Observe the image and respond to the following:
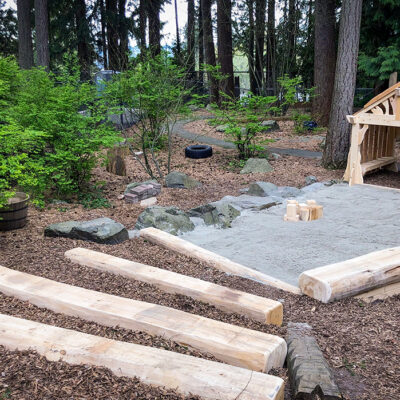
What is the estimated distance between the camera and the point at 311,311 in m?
3.60

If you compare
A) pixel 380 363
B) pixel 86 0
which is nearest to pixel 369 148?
pixel 380 363

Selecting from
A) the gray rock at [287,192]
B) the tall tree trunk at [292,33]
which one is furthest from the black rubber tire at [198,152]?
the tall tree trunk at [292,33]

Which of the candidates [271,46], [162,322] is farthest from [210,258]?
[271,46]

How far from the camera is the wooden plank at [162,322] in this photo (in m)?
2.55

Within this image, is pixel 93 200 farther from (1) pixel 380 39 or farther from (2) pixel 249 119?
(1) pixel 380 39

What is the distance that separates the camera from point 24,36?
1573 centimetres

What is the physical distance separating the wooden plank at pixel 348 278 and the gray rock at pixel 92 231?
227 cm

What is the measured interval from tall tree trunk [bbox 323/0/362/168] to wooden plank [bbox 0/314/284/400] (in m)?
7.85

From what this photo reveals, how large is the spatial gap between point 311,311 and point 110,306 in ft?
5.20

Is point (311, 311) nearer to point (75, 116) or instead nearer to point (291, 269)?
point (291, 269)

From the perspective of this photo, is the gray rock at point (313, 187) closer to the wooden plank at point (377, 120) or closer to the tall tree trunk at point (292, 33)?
the wooden plank at point (377, 120)

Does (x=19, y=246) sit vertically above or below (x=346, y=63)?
below

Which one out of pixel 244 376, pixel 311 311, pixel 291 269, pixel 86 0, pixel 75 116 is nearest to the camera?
pixel 244 376

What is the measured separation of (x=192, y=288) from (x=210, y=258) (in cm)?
105
